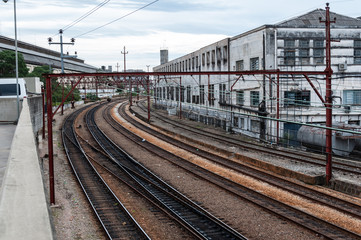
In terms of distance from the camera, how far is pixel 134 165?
64.2ft

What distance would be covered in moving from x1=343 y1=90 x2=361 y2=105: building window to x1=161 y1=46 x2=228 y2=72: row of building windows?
39.0 feet

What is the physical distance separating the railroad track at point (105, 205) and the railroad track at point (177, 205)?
1370mm

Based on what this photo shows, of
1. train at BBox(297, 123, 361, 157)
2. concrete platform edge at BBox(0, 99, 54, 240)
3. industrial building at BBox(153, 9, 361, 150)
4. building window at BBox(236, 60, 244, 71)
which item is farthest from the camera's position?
building window at BBox(236, 60, 244, 71)

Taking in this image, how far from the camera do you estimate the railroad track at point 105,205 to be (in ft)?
33.8

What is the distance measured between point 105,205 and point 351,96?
24083mm

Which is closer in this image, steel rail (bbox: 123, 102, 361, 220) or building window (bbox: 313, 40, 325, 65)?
steel rail (bbox: 123, 102, 361, 220)

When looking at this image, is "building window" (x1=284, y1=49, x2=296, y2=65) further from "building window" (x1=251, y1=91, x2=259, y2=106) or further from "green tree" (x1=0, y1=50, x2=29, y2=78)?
"green tree" (x1=0, y1=50, x2=29, y2=78)

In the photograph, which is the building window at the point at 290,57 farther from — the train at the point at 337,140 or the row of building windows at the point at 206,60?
the row of building windows at the point at 206,60

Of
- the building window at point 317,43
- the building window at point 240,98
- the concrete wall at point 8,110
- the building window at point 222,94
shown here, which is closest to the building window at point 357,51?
the building window at point 317,43

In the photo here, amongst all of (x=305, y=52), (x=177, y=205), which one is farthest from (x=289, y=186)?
(x=305, y=52)

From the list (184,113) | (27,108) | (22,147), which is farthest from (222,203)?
(184,113)

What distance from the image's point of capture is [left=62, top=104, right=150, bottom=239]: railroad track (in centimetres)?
1031

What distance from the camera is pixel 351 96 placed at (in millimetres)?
29672

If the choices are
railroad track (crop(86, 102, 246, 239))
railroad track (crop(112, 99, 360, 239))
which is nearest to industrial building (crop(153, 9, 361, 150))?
railroad track (crop(86, 102, 246, 239))
